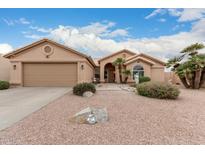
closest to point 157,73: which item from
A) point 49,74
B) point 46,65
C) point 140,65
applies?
point 140,65

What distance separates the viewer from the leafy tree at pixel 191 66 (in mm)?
15836

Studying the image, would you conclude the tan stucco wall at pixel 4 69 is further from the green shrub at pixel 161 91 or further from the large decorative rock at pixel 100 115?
the large decorative rock at pixel 100 115

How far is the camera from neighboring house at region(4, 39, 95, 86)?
1698 centimetres

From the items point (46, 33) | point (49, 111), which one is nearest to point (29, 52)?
point (46, 33)

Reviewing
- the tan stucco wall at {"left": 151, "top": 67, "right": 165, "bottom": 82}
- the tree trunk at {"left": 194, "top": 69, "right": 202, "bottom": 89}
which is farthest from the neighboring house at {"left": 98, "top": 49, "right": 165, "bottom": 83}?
the tree trunk at {"left": 194, "top": 69, "right": 202, "bottom": 89}

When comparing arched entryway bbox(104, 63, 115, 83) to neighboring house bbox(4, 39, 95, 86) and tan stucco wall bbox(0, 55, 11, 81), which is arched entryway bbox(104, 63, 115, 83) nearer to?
neighboring house bbox(4, 39, 95, 86)

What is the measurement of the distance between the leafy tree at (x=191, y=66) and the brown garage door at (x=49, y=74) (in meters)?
10.7

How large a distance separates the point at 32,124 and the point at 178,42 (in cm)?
1904

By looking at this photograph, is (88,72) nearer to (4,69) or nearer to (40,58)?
(40,58)

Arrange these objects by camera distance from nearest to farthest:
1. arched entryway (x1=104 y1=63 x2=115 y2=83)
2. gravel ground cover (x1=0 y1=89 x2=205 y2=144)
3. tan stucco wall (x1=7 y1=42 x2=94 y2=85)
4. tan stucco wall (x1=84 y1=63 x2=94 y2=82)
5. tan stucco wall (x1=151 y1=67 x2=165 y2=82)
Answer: gravel ground cover (x1=0 y1=89 x2=205 y2=144) → tan stucco wall (x1=7 y1=42 x2=94 y2=85) → tan stucco wall (x1=84 y1=63 x2=94 y2=82) → tan stucco wall (x1=151 y1=67 x2=165 y2=82) → arched entryway (x1=104 y1=63 x2=115 y2=83)

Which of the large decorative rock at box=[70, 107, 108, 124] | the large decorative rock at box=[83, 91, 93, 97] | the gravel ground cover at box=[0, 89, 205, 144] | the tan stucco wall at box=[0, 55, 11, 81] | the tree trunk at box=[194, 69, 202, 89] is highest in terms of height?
the tan stucco wall at box=[0, 55, 11, 81]

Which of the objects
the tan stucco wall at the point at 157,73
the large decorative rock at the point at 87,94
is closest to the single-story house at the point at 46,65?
the large decorative rock at the point at 87,94

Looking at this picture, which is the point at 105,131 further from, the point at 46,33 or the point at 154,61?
the point at 154,61
